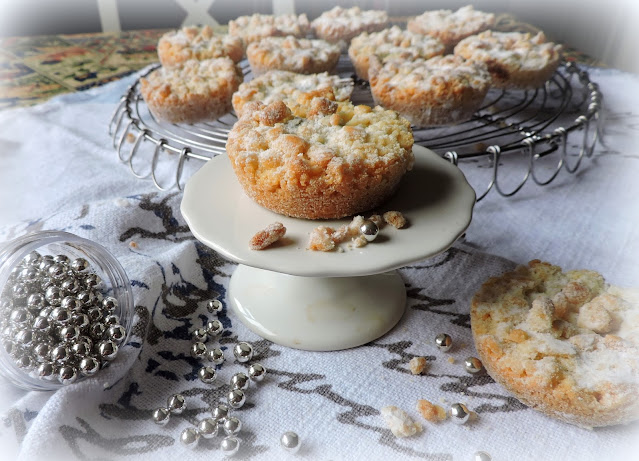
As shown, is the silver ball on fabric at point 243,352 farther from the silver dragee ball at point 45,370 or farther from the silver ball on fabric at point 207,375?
the silver dragee ball at point 45,370

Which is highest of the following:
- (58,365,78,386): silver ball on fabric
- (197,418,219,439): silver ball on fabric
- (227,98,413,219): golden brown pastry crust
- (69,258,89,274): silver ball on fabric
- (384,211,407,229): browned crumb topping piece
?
(227,98,413,219): golden brown pastry crust

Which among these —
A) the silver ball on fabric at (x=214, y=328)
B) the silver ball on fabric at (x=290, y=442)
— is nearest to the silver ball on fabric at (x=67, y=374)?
the silver ball on fabric at (x=214, y=328)

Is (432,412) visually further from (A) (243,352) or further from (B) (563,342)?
(A) (243,352)

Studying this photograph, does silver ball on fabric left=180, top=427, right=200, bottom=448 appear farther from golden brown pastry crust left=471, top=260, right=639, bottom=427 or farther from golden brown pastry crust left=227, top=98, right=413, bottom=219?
golden brown pastry crust left=471, top=260, right=639, bottom=427

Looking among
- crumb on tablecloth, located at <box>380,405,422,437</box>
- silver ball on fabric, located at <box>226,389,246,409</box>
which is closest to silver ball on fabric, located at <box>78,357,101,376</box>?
silver ball on fabric, located at <box>226,389,246,409</box>

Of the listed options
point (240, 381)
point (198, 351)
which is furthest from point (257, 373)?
point (198, 351)
